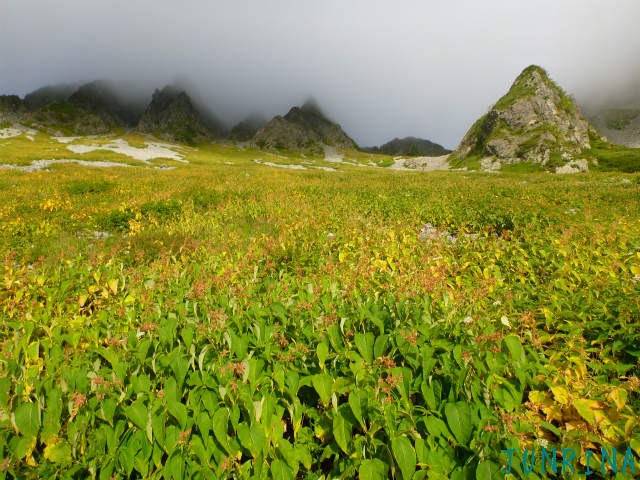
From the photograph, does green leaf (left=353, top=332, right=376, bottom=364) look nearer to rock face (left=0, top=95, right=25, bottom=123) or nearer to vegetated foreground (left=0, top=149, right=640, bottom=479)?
vegetated foreground (left=0, top=149, right=640, bottom=479)

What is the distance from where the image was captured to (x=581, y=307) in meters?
4.40

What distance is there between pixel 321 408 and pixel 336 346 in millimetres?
634

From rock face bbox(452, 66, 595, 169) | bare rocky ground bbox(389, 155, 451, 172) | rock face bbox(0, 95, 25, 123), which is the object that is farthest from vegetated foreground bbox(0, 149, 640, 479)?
rock face bbox(0, 95, 25, 123)

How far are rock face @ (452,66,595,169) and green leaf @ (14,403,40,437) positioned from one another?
9678cm

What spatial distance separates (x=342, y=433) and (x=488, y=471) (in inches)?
40.9

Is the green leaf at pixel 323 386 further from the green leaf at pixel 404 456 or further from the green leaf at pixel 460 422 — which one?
the green leaf at pixel 460 422

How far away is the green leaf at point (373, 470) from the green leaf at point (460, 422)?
59 centimetres

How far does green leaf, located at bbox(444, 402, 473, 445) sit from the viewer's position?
2.27 metres

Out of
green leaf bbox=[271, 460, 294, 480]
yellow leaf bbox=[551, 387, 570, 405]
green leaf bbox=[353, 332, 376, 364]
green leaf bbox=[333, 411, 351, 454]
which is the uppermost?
green leaf bbox=[353, 332, 376, 364]

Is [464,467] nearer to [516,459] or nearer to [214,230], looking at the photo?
[516,459]

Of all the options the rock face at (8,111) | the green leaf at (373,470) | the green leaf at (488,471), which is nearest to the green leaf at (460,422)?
the green leaf at (488,471)

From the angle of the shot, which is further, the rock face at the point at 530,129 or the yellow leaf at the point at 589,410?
the rock face at the point at 530,129

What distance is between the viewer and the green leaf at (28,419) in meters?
2.32

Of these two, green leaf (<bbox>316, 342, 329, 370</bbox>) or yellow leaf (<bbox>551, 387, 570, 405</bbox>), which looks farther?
green leaf (<bbox>316, 342, 329, 370</bbox>)
